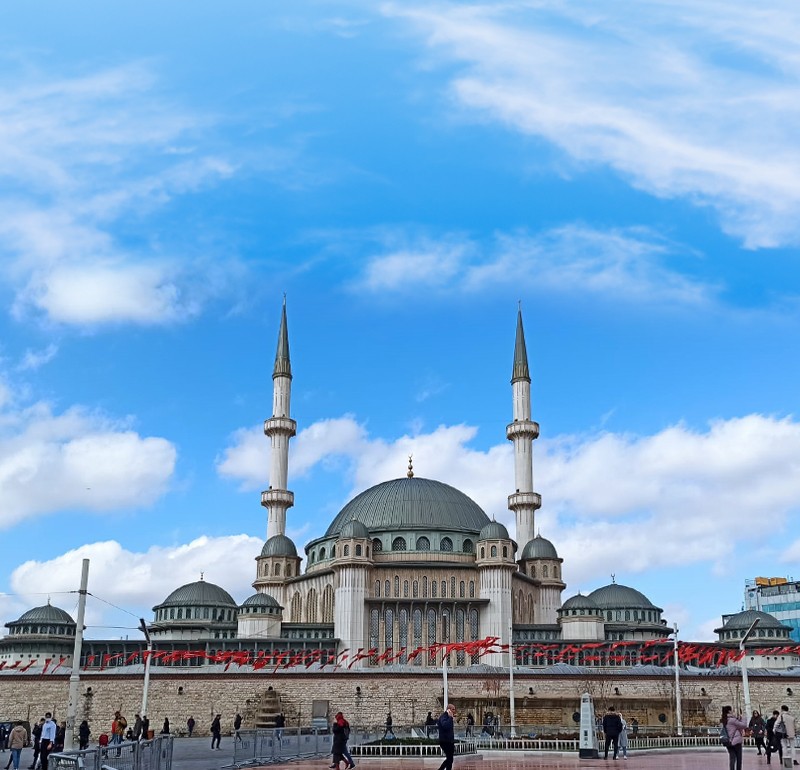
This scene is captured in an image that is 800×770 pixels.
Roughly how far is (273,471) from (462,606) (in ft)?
71.0

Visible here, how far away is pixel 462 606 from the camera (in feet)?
262

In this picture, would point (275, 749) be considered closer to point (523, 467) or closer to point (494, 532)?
point (494, 532)

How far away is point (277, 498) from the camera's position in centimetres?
8925

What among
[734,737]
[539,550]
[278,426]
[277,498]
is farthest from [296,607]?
[734,737]

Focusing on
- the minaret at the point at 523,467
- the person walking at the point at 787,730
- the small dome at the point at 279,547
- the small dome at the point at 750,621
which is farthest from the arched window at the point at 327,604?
the person walking at the point at 787,730

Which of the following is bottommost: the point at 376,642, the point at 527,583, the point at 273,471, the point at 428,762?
the point at 428,762

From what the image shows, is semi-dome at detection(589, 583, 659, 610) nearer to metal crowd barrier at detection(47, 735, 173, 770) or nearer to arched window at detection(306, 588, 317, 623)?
arched window at detection(306, 588, 317, 623)

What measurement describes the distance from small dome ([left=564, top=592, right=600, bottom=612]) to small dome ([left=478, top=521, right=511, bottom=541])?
24.5 ft

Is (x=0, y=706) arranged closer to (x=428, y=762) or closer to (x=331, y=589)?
(x=331, y=589)

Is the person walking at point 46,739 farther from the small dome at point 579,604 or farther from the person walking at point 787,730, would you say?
the small dome at point 579,604

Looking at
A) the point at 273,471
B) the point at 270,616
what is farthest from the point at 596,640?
the point at 273,471

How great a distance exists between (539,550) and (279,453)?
80.9 ft

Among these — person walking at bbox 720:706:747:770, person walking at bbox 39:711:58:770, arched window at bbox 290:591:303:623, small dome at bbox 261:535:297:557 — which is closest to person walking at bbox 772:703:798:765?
person walking at bbox 720:706:747:770

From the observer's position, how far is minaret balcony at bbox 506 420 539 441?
294 ft
